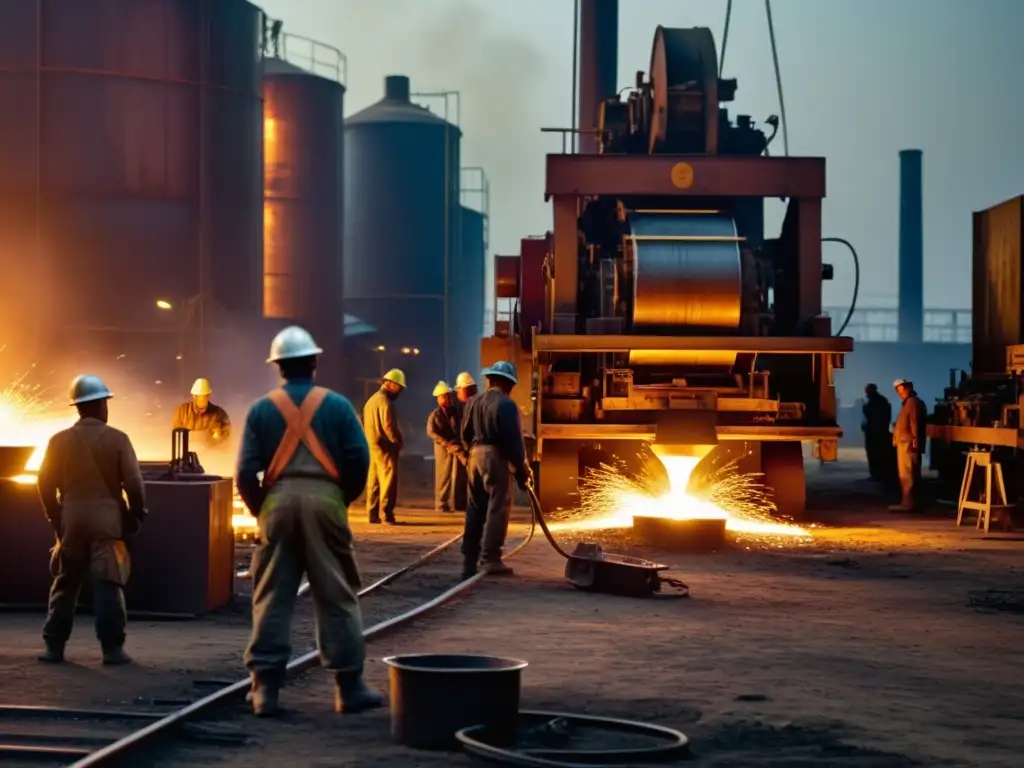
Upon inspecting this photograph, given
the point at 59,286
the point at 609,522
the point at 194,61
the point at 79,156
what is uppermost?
the point at 194,61

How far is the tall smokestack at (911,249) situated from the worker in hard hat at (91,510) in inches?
2392

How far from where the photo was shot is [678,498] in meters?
16.4

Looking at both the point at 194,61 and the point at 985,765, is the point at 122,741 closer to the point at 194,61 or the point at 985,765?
the point at 985,765

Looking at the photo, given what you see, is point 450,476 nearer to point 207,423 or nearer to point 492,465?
point 207,423

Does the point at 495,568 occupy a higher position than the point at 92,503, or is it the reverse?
the point at 92,503

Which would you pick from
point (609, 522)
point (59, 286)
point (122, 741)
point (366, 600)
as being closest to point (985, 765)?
point (122, 741)

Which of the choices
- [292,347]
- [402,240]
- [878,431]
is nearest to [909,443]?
Answer: [878,431]

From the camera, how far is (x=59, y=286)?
25.3 m

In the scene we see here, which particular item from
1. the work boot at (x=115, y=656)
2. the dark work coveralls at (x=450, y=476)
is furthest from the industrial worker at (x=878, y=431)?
the work boot at (x=115, y=656)

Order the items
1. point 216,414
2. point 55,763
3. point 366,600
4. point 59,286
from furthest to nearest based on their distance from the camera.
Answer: point 59,286 < point 216,414 < point 366,600 < point 55,763

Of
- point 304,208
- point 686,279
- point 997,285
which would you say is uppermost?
point 304,208

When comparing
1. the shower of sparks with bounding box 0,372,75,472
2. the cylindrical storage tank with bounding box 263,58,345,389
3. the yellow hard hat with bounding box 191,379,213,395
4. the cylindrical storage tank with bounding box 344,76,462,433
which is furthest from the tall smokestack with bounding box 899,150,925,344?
the yellow hard hat with bounding box 191,379,213,395

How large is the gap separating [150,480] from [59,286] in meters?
15.9

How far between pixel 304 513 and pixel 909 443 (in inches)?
528
